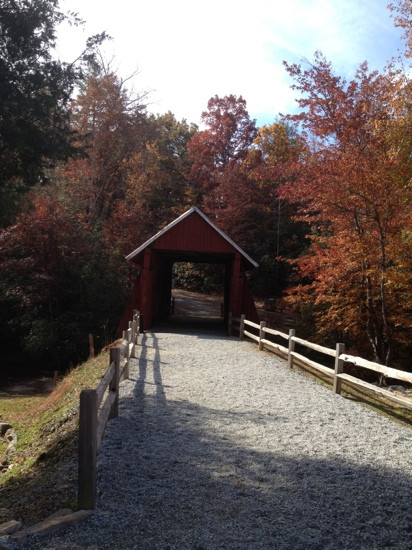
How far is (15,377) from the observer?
884 inches

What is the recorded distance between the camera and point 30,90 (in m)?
8.73

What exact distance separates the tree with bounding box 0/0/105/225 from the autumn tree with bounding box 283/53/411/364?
7630mm

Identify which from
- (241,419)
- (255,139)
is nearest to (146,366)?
(241,419)

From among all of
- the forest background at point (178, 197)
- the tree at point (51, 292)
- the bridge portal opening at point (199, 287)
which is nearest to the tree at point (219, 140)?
the forest background at point (178, 197)

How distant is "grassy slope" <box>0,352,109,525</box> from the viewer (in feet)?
14.0

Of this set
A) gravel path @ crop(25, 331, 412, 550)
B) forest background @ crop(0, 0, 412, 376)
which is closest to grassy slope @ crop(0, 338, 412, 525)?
gravel path @ crop(25, 331, 412, 550)

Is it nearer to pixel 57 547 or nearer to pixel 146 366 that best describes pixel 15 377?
pixel 146 366

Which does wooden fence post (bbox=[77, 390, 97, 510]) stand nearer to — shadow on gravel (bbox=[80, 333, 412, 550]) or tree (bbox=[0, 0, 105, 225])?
shadow on gravel (bbox=[80, 333, 412, 550])

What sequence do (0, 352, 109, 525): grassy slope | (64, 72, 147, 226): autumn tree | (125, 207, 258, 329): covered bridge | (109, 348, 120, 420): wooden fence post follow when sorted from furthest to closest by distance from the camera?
(64, 72, 147, 226): autumn tree → (125, 207, 258, 329): covered bridge → (109, 348, 120, 420): wooden fence post → (0, 352, 109, 525): grassy slope

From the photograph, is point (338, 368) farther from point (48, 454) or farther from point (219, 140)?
point (219, 140)

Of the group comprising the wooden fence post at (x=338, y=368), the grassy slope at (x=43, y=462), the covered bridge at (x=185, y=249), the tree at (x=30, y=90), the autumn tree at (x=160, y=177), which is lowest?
the grassy slope at (x=43, y=462)

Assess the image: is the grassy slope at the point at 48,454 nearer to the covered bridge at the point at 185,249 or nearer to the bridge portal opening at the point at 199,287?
the covered bridge at the point at 185,249

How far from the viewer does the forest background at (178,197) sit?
9.23 m

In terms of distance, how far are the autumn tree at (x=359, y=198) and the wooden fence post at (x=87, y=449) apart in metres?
11.0
